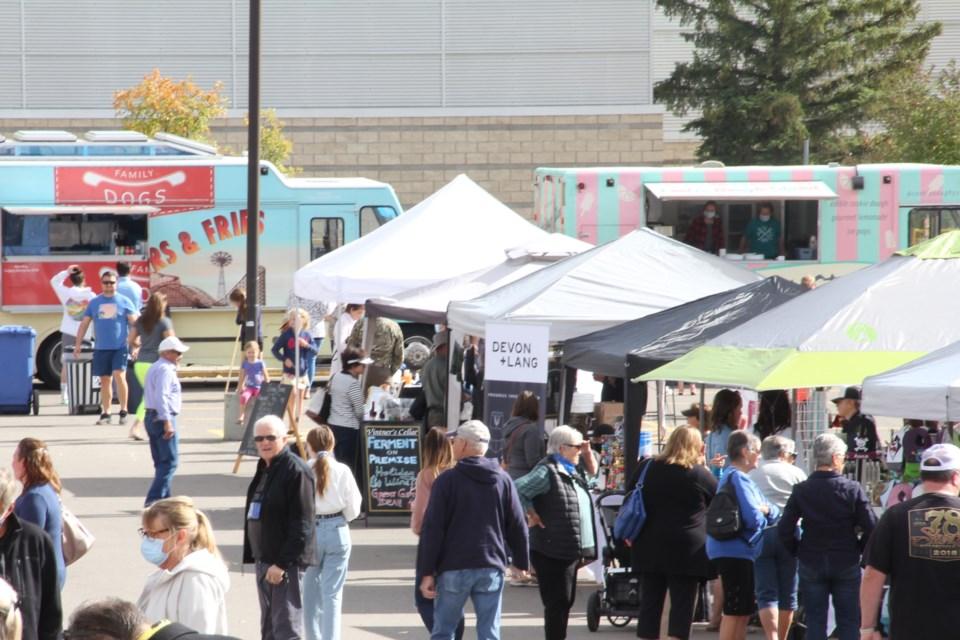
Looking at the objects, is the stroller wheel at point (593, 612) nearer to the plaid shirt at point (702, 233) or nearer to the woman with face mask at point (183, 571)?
the woman with face mask at point (183, 571)

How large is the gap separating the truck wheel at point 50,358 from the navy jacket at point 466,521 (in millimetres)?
16392

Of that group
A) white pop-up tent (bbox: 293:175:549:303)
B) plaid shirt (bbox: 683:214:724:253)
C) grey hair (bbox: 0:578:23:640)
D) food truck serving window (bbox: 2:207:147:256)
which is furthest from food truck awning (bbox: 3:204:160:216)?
grey hair (bbox: 0:578:23:640)

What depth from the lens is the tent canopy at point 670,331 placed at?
1140 centimetres

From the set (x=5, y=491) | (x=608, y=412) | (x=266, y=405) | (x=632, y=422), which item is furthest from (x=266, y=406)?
(x=5, y=491)

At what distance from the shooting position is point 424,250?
1723 centimetres

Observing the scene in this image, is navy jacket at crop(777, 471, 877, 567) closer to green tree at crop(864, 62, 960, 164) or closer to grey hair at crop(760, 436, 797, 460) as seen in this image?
grey hair at crop(760, 436, 797, 460)

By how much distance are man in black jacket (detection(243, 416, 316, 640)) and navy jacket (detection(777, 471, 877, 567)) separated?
2676mm

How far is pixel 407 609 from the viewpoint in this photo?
10992 mm

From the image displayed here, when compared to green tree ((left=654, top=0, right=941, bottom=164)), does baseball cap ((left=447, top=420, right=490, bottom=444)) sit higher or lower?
lower

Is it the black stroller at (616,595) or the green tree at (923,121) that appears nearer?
the black stroller at (616,595)

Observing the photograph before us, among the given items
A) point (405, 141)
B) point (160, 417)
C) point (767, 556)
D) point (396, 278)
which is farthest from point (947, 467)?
point (405, 141)

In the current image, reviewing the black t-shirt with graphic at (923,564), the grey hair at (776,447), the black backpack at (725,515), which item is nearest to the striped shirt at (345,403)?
the grey hair at (776,447)

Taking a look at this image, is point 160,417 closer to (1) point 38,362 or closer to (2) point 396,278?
(2) point 396,278

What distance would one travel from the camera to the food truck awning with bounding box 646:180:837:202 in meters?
23.8
